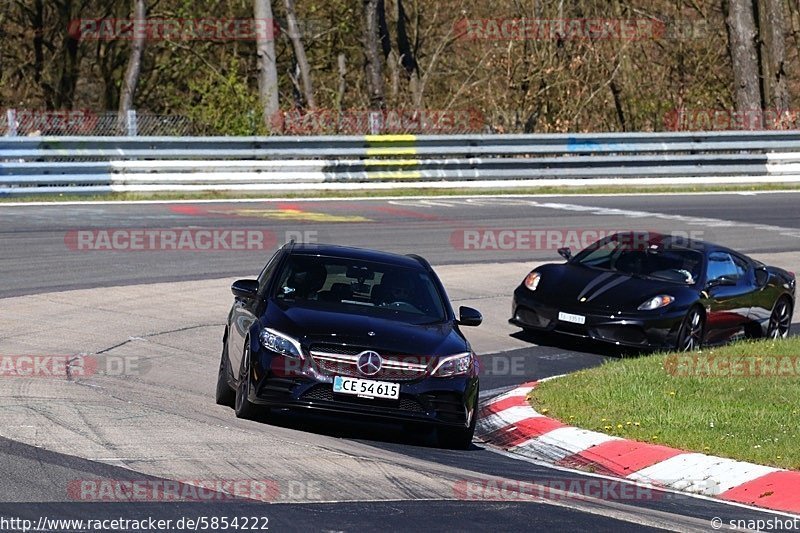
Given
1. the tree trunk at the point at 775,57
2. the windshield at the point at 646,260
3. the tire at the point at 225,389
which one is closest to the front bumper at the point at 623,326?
the windshield at the point at 646,260

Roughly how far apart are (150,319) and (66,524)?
8268mm

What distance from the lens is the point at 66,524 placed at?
6.13m

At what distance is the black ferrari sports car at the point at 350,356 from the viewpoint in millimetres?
9359

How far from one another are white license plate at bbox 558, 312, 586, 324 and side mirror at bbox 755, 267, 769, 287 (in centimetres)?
286

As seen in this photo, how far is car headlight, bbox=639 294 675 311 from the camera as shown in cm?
1438

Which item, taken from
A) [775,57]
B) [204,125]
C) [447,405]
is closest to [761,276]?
[447,405]

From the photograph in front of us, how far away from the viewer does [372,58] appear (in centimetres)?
3575

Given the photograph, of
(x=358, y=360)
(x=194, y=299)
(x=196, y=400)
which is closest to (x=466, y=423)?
(x=358, y=360)

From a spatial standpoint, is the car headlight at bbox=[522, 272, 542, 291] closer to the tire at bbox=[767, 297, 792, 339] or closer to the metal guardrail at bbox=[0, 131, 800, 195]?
the tire at bbox=[767, 297, 792, 339]

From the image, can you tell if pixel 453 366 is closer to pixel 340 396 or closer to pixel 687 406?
pixel 340 396

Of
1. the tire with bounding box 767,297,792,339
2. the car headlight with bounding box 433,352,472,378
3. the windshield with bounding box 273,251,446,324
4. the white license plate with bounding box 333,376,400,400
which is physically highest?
the windshield with bounding box 273,251,446,324

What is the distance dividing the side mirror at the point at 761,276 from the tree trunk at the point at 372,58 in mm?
20066

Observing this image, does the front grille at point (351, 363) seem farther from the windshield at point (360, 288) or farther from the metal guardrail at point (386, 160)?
the metal guardrail at point (386, 160)

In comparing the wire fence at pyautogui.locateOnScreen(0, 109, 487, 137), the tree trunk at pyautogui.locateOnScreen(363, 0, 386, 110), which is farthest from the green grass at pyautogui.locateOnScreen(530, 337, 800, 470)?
the tree trunk at pyautogui.locateOnScreen(363, 0, 386, 110)
